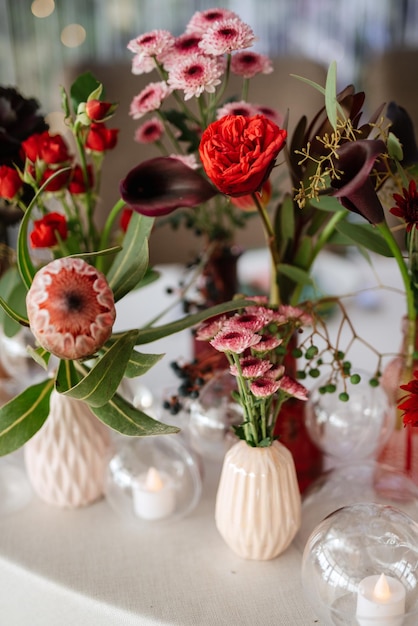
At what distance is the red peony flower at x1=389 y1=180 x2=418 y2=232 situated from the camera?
0.50m

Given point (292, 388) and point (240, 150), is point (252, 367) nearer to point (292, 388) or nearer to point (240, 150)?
point (292, 388)

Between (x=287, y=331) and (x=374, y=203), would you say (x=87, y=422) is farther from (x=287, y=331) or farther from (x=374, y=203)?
(x=374, y=203)

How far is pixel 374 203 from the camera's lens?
49 centimetres

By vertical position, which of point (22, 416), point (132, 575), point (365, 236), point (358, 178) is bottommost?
point (132, 575)

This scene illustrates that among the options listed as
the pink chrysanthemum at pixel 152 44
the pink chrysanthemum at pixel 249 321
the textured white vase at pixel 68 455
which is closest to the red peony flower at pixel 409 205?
the pink chrysanthemum at pixel 249 321

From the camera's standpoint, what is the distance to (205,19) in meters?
0.58

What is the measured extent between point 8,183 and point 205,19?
8.7 inches

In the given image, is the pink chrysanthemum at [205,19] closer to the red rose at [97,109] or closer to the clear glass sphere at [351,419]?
the red rose at [97,109]

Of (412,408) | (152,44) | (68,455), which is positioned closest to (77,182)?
(152,44)

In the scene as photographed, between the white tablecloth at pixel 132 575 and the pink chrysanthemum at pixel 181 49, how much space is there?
41 centimetres

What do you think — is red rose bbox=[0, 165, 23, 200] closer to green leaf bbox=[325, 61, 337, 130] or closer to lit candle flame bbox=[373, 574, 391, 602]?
green leaf bbox=[325, 61, 337, 130]

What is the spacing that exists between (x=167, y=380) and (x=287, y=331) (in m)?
0.38

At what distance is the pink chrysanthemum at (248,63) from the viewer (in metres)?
0.61

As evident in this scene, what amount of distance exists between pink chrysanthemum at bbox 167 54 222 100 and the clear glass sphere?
11.9 inches
